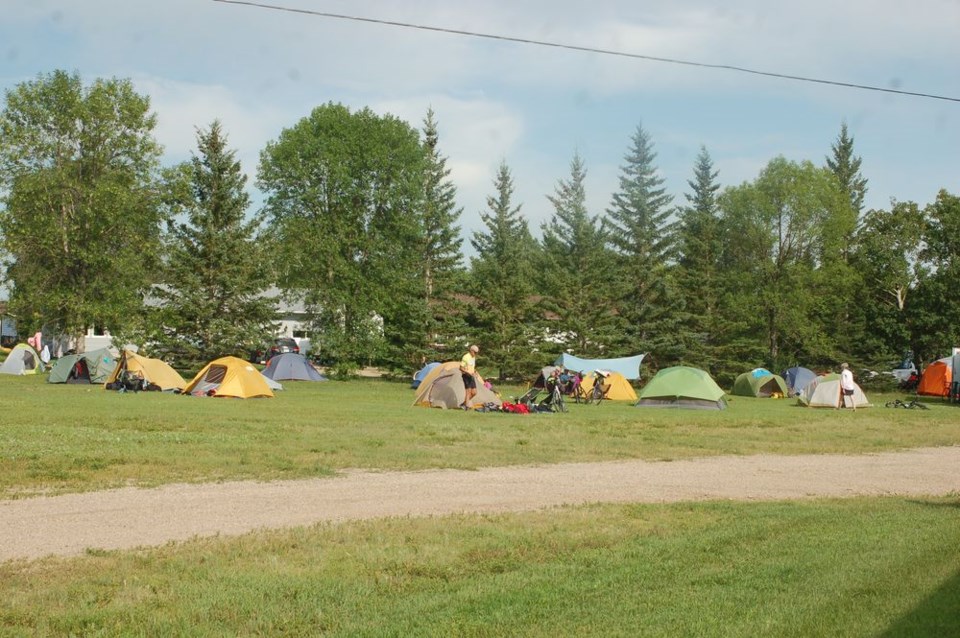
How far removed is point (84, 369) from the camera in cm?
3384

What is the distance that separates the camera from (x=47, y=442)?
13.5 m

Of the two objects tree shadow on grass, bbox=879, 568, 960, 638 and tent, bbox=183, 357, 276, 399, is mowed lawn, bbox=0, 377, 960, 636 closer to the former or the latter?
tree shadow on grass, bbox=879, 568, 960, 638

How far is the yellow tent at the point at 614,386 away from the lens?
3212 cm

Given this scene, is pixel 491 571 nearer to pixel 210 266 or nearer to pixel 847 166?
pixel 210 266

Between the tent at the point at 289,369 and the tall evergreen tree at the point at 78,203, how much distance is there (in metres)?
7.67

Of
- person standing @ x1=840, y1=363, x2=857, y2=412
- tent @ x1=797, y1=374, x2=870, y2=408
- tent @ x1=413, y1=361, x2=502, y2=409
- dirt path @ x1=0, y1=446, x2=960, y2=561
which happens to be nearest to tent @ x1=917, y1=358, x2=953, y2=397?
tent @ x1=797, y1=374, x2=870, y2=408

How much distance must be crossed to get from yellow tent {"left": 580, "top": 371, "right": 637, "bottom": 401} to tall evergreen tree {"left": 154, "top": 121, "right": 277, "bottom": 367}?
1556 centimetres

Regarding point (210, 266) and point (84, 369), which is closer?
point (84, 369)

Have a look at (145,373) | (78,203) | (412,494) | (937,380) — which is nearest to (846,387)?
(937,380)

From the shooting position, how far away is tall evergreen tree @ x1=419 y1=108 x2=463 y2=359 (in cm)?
4343

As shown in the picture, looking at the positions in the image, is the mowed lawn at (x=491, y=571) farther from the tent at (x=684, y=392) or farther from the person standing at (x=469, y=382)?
the tent at (x=684, y=392)

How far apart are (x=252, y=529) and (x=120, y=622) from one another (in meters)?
2.70

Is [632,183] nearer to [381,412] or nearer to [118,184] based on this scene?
[118,184]

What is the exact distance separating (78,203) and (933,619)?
4336 centimetres
